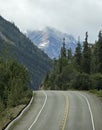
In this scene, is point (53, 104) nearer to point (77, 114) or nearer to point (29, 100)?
point (29, 100)

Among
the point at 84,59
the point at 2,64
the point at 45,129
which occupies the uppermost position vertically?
the point at 84,59

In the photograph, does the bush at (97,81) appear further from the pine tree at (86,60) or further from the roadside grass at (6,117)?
the roadside grass at (6,117)

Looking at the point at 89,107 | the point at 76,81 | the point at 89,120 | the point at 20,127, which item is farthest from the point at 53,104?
the point at 76,81

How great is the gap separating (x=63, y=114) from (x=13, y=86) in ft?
40.7

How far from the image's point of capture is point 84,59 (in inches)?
5266

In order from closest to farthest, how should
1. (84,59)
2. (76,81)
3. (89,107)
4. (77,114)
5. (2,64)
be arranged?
1. (77,114)
2. (89,107)
3. (2,64)
4. (76,81)
5. (84,59)

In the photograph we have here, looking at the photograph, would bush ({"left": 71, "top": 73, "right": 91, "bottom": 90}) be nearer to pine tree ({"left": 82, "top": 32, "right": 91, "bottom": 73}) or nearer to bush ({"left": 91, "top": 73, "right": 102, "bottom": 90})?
bush ({"left": 91, "top": 73, "right": 102, "bottom": 90})

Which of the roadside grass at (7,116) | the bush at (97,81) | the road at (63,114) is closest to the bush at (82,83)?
the bush at (97,81)

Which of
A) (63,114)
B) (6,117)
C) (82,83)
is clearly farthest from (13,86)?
(82,83)

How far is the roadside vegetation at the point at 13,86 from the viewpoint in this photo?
58.7 m

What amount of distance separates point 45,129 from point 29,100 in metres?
24.5

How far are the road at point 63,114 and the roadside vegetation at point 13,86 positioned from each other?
2.14 metres

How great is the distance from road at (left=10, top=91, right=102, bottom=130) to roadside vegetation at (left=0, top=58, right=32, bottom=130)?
2143 millimetres

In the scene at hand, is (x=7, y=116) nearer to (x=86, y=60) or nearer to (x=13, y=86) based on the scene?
(x=13, y=86)
